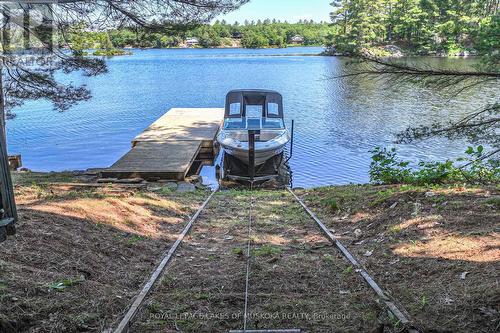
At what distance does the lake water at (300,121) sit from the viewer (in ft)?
56.1

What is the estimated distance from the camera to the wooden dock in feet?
42.8

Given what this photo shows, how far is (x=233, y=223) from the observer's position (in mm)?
7500

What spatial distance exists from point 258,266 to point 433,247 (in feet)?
6.15

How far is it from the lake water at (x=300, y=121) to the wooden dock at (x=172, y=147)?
1.89 metres

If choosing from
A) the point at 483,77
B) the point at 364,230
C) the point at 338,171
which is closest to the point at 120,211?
the point at 364,230

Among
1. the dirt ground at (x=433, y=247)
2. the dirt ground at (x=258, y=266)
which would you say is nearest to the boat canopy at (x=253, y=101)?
the dirt ground at (x=433, y=247)

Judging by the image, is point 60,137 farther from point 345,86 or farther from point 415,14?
point 345,86

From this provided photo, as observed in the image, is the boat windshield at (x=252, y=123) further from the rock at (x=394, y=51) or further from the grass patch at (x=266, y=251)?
the rock at (x=394, y=51)

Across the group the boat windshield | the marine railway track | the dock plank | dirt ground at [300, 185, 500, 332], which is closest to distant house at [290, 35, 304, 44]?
the dock plank

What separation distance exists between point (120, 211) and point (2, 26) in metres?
6.19

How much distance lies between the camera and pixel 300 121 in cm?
2372

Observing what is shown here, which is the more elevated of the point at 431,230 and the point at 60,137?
the point at 431,230

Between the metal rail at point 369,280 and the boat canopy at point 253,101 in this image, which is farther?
the boat canopy at point 253,101

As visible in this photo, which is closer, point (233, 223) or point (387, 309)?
point (387, 309)
